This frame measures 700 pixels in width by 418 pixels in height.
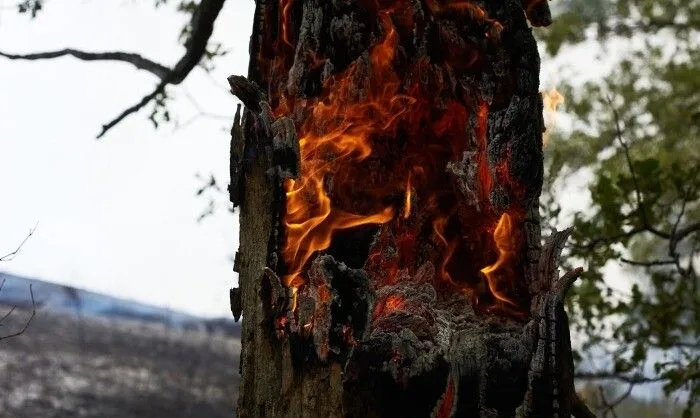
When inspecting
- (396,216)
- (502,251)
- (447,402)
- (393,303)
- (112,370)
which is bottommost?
(112,370)

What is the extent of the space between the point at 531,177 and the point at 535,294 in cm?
44

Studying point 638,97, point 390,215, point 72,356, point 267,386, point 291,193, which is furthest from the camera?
point 638,97

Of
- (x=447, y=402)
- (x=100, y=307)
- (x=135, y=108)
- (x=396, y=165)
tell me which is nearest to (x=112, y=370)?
(x=100, y=307)

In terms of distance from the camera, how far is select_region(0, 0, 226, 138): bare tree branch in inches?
172

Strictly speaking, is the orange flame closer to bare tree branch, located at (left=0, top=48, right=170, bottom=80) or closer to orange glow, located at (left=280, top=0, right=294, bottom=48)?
orange glow, located at (left=280, top=0, right=294, bottom=48)

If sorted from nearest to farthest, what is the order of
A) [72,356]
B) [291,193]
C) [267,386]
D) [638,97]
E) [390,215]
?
[267,386] → [291,193] → [390,215] → [72,356] → [638,97]

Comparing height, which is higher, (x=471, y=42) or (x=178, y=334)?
(x=471, y=42)

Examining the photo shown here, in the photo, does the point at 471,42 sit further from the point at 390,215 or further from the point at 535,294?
the point at 535,294

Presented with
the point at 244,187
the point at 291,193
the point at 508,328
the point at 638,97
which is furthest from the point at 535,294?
the point at 638,97

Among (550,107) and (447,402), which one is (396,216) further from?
(447,402)

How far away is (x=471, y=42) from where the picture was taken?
119 inches

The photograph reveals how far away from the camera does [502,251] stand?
2.87 meters

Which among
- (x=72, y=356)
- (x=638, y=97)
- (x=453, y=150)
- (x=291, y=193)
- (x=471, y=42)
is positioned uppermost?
(x=638, y=97)

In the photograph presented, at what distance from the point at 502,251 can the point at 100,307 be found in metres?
5.96
